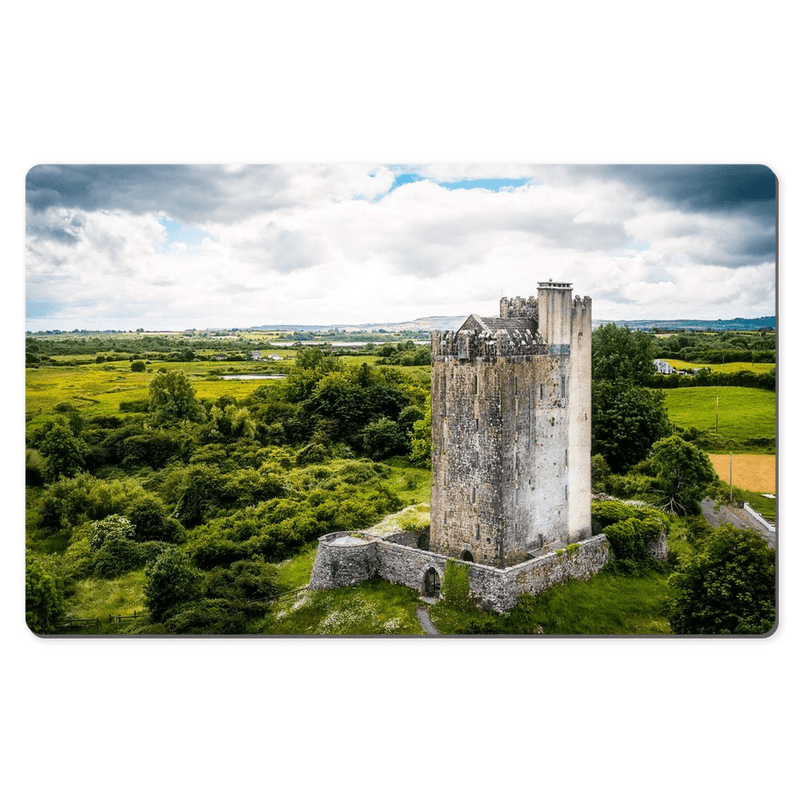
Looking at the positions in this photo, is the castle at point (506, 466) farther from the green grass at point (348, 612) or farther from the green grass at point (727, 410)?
the green grass at point (727, 410)

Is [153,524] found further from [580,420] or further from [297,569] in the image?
[580,420]

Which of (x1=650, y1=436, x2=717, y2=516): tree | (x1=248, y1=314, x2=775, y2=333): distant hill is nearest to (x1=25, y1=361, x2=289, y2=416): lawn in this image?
(x1=248, y1=314, x2=775, y2=333): distant hill

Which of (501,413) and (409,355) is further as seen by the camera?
(409,355)

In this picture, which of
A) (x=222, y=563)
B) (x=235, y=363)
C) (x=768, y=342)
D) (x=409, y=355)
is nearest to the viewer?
(x=768, y=342)

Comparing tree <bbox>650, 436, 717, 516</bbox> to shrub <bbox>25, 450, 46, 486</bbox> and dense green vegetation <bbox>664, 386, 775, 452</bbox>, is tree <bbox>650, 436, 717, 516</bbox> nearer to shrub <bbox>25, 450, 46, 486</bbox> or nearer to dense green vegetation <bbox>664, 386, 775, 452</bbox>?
dense green vegetation <bbox>664, 386, 775, 452</bbox>

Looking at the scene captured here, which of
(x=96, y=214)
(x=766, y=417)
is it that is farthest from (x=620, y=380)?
(x=96, y=214)

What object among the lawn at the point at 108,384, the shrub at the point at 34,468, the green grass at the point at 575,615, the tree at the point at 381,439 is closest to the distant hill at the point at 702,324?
the green grass at the point at 575,615

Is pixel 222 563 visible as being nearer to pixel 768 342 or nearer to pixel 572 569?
pixel 572 569
